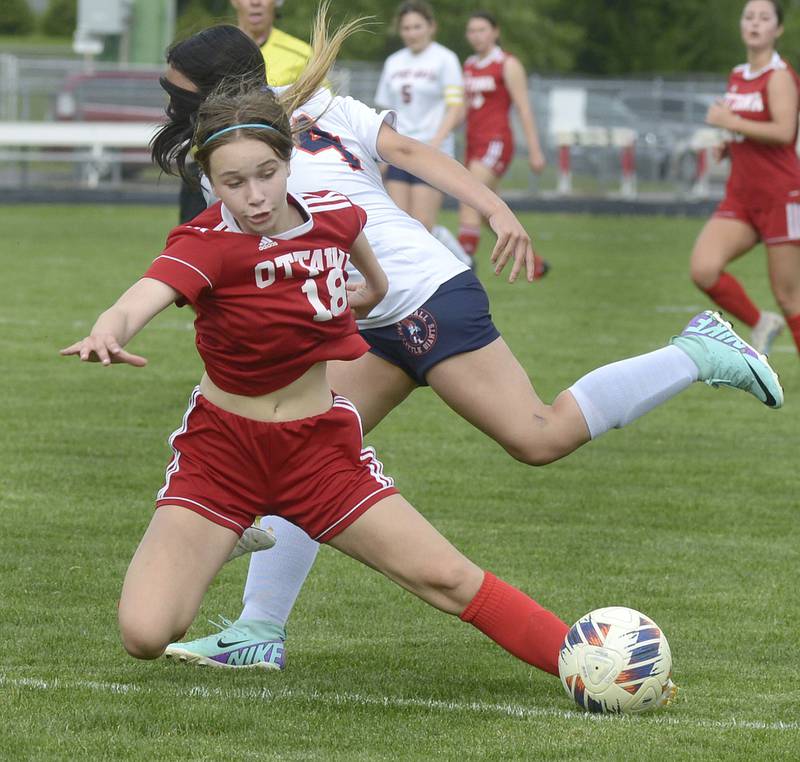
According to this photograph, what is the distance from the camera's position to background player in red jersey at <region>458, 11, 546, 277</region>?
15695 mm

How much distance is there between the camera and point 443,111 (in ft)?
49.5

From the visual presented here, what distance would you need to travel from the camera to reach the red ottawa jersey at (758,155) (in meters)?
9.93

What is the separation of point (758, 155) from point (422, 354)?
549 centimetres

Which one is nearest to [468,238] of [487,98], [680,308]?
[487,98]

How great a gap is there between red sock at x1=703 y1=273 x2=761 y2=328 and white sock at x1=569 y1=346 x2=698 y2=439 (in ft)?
16.1

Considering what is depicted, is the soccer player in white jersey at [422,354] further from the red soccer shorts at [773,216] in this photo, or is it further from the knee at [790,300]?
the red soccer shorts at [773,216]

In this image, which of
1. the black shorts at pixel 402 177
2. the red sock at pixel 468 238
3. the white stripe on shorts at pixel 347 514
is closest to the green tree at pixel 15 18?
the red sock at pixel 468 238

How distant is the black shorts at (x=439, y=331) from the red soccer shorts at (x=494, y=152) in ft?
35.6

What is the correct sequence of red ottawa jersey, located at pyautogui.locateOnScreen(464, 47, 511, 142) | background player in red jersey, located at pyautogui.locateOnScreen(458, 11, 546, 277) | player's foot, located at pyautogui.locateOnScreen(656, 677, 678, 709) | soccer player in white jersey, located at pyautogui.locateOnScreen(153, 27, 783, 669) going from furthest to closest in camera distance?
red ottawa jersey, located at pyautogui.locateOnScreen(464, 47, 511, 142), background player in red jersey, located at pyautogui.locateOnScreen(458, 11, 546, 277), soccer player in white jersey, located at pyautogui.locateOnScreen(153, 27, 783, 669), player's foot, located at pyautogui.locateOnScreen(656, 677, 678, 709)

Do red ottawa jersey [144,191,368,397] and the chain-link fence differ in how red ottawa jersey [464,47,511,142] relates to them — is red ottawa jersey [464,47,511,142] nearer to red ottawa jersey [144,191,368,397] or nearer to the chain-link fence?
red ottawa jersey [144,191,368,397]

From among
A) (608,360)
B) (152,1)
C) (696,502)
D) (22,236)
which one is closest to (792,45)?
(152,1)

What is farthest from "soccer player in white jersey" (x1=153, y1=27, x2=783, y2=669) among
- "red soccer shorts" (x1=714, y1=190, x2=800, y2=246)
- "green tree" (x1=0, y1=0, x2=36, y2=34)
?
"green tree" (x1=0, y1=0, x2=36, y2=34)

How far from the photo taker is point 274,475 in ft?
15.1

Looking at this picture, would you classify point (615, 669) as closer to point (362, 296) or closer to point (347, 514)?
point (347, 514)
